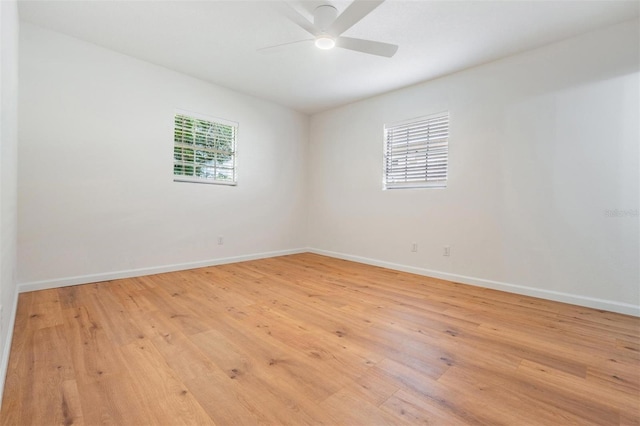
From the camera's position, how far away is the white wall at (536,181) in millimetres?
2514

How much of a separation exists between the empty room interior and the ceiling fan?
2 centimetres

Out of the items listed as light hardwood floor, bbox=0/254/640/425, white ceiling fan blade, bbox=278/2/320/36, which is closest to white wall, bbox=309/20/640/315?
light hardwood floor, bbox=0/254/640/425

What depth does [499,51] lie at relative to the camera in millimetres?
2994

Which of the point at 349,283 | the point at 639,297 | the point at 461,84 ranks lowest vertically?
the point at 349,283

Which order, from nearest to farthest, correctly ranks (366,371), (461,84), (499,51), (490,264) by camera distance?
(366,371) → (499,51) → (490,264) → (461,84)

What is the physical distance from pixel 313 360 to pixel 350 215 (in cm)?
327

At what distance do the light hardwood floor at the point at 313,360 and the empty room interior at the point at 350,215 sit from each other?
0.02 meters

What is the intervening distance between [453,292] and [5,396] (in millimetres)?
3415

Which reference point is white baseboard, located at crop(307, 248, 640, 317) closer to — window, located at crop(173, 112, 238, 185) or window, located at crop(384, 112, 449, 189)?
window, located at crop(384, 112, 449, 189)

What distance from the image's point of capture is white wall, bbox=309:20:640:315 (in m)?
2.51

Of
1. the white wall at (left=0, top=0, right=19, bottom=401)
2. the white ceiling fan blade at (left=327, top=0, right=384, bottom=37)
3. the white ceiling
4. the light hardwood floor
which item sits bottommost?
the light hardwood floor

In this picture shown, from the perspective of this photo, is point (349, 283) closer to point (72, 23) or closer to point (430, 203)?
point (430, 203)

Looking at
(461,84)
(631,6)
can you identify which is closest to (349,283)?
(461,84)

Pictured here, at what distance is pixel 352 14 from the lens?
2.09 metres
